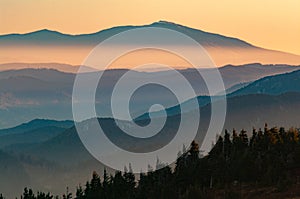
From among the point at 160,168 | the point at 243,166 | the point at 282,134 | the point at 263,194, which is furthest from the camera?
the point at 160,168

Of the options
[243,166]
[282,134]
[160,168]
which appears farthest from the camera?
[160,168]

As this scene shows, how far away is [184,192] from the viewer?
14612 centimetres

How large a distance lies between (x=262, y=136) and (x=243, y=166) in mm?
16280

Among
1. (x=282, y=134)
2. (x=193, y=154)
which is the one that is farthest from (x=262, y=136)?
(x=193, y=154)

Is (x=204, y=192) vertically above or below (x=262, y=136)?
below

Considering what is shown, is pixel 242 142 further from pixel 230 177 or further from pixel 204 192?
pixel 204 192

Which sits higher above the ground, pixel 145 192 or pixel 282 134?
pixel 282 134

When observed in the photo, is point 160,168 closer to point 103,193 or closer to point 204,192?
point 103,193

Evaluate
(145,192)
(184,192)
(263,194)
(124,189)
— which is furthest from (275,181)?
(124,189)

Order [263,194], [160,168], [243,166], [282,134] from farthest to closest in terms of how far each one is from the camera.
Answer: [160,168], [282,134], [243,166], [263,194]

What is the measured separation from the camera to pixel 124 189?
166 metres

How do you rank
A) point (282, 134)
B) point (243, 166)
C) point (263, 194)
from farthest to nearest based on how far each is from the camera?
1. point (282, 134)
2. point (243, 166)
3. point (263, 194)

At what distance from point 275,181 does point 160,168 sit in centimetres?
3866

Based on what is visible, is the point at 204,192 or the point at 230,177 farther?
the point at 230,177
